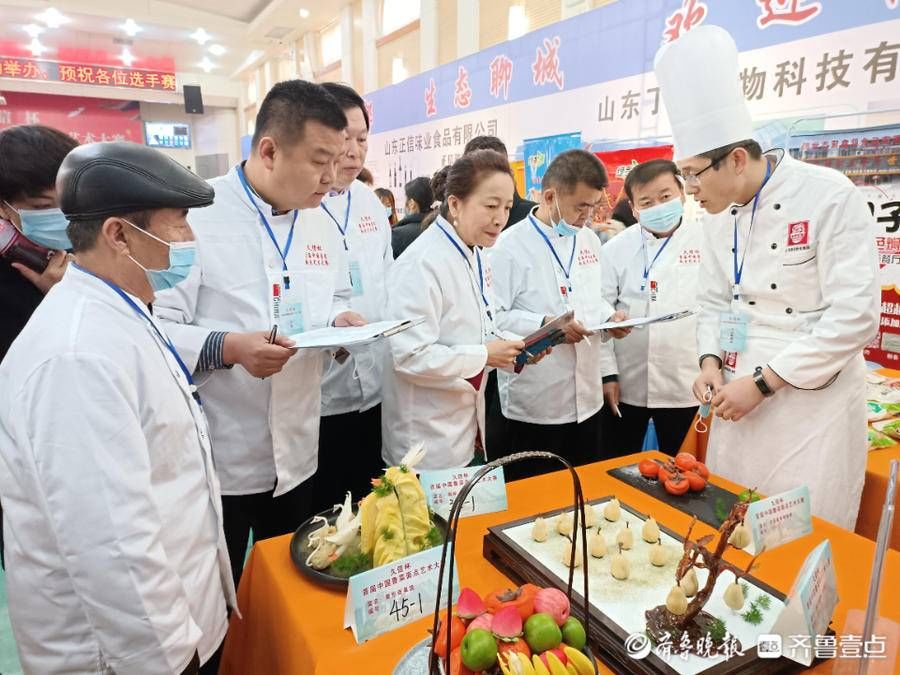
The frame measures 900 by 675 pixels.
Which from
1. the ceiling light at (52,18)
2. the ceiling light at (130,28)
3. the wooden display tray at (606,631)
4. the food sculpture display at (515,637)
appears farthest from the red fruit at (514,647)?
the ceiling light at (130,28)

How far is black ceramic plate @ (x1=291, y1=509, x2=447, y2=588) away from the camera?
3.66 ft

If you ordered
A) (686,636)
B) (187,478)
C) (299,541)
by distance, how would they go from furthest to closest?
1. (299,541)
2. (187,478)
3. (686,636)

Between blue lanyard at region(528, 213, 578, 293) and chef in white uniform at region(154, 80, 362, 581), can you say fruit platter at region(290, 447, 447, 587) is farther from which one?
blue lanyard at region(528, 213, 578, 293)

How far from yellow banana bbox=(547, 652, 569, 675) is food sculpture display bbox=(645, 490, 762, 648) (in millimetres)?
295

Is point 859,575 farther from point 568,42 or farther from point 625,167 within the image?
point 568,42

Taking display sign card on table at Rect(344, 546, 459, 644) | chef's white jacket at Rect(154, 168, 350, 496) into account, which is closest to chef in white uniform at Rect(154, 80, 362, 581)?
chef's white jacket at Rect(154, 168, 350, 496)

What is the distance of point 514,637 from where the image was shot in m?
0.73

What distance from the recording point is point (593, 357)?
2389 mm

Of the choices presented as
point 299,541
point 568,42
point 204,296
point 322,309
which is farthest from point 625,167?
point 299,541

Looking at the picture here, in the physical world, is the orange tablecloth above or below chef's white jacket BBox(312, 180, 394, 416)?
below

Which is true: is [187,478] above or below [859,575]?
above

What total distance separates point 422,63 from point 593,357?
5784 millimetres

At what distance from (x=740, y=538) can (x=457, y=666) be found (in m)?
0.82

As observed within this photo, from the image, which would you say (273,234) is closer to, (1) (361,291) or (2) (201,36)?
(1) (361,291)
